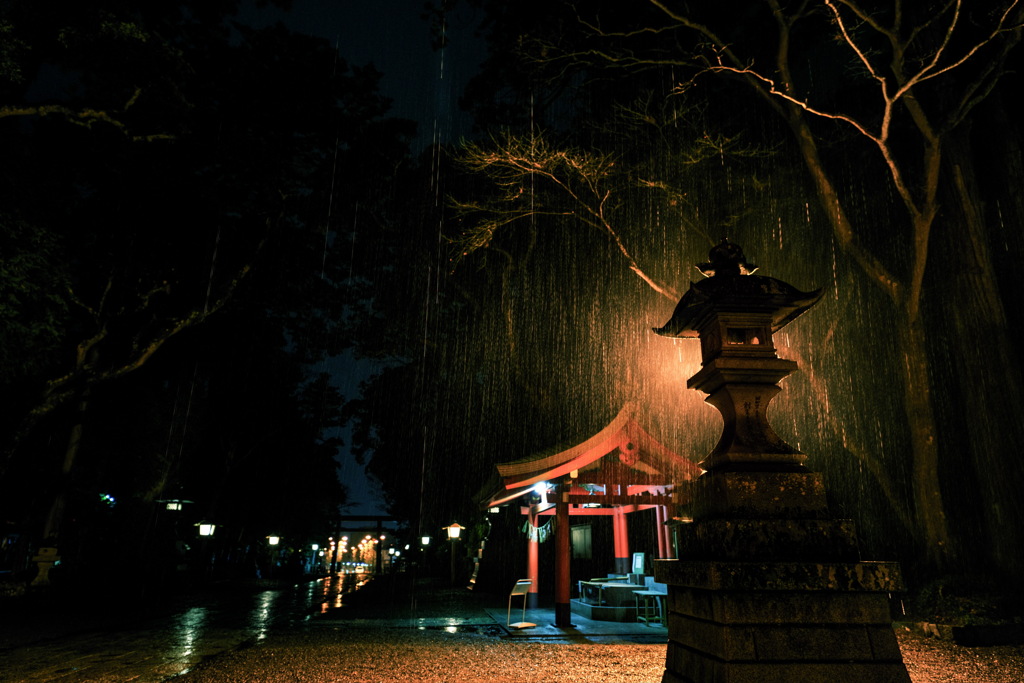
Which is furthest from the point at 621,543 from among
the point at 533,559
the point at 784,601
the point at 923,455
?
the point at 784,601

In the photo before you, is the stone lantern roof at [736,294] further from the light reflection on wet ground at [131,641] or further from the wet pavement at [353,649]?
the light reflection on wet ground at [131,641]

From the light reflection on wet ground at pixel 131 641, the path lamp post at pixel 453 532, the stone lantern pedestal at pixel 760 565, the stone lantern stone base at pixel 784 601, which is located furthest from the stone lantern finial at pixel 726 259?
the path lamp post at pixel 453 532

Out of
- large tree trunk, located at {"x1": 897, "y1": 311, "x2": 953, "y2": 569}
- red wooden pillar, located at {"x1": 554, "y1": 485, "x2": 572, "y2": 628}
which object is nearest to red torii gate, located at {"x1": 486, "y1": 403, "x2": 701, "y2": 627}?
red wooden pillar, located at {"x1": 554, "y1": 485, "x2": 572, "y2": 628}

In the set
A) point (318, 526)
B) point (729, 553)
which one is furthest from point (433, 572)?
point (729, 553)

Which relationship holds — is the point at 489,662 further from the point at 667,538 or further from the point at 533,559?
the point at 667,538

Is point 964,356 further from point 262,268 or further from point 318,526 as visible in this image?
point 318,526

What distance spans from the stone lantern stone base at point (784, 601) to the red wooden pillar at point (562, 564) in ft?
25.8

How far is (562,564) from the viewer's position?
11.8 m

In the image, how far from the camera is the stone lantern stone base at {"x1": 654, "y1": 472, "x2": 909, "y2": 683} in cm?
361

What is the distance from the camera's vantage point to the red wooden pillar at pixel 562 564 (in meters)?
11.4

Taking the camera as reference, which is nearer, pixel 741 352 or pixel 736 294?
pixel 741 352

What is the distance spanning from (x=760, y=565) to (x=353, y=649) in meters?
7.35

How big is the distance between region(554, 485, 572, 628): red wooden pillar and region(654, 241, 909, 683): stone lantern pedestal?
7.53m

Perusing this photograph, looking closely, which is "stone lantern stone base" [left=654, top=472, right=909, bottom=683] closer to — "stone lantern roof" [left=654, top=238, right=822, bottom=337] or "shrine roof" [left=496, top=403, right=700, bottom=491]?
"stone lantern roof" [left=654, top=238, right=822, bottom=337]
